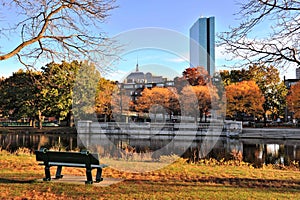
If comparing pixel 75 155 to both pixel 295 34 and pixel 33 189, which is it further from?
pixel 295 34

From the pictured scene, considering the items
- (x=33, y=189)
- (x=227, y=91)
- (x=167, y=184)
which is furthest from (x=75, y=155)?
(x=227, y=91)

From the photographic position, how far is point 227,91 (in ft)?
127

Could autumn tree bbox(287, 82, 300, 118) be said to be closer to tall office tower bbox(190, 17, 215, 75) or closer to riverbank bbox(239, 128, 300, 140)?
riverbank bbox(239, 128, 300, 140)

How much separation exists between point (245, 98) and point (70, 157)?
33546mm

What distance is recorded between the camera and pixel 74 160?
21.0ft

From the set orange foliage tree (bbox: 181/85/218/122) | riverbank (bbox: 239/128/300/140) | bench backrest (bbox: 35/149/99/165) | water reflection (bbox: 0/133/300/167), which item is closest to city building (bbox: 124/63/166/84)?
water reflection (bbox: 0/133/300/167)

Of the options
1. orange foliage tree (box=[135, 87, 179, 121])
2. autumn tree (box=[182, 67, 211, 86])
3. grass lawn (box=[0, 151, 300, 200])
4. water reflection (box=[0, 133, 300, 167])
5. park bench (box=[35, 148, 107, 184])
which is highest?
autumn tree (box=[182, 67, 211, 86])

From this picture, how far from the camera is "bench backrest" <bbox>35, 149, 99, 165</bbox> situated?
6230mm

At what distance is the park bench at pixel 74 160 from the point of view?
6.25 metres

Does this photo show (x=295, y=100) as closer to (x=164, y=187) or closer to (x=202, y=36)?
(x=202, y=36)

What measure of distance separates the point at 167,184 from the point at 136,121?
29.1 meters

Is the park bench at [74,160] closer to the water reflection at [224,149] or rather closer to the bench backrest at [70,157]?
the bench backrest at [70,157]

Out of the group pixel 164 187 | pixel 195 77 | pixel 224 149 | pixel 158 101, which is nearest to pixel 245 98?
pixel 195 77

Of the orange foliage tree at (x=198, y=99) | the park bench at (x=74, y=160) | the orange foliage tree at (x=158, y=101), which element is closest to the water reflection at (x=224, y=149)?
the orange foliage tree at (x=198, y=99)
